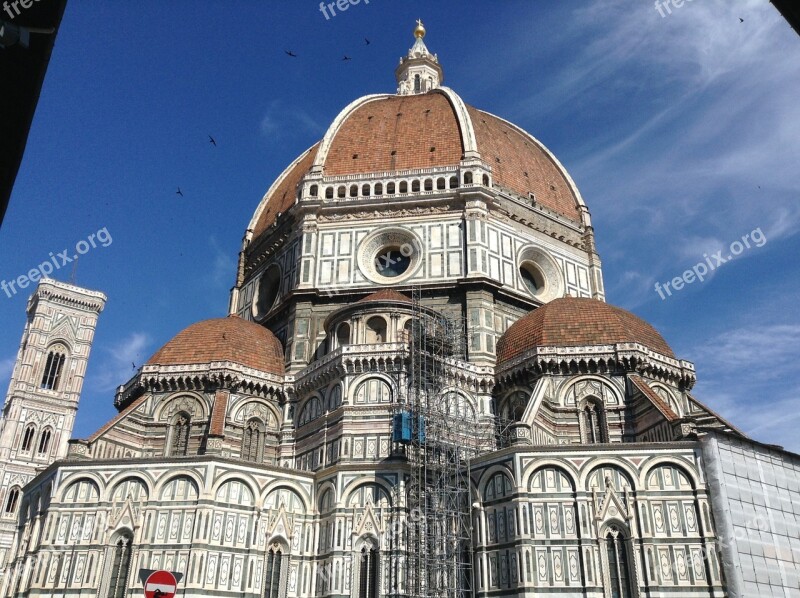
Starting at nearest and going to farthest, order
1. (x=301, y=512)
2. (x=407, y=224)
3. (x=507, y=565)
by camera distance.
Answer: (x=507, y=565), (x=301, y=512), (x=407, y=224)

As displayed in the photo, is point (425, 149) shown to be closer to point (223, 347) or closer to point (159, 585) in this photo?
point (223, 347)

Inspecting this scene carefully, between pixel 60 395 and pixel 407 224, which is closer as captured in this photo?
pixel 407 224

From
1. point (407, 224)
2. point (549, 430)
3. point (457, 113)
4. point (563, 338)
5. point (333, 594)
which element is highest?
point (457, 113)

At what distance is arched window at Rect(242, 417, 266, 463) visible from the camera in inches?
1183

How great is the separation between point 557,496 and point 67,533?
16.6 meters

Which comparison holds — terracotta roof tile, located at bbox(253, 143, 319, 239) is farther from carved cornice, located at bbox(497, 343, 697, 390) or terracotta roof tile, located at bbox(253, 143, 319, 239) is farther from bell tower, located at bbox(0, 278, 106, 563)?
bell tower, located at bbox(0, 278, 106, 563)

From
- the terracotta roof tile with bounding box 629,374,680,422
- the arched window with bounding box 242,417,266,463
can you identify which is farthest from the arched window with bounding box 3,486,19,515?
the terracotta roof tile with bounding box 629,374,680,422

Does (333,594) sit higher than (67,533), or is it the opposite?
(67,533)

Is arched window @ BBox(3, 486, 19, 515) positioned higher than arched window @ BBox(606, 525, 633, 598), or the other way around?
arched window @ BBox(3, 486, 19, 515)

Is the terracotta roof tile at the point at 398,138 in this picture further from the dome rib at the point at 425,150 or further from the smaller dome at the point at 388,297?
the smaller dome at the point at 388,297

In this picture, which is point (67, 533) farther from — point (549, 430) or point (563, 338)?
point (563, 338)

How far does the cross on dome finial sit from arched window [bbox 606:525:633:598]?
38789mm

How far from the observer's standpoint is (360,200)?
37.3 m

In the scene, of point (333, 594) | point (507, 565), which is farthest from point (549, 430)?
A: point (333, 594)
